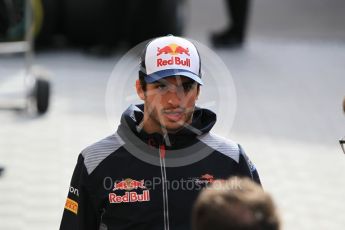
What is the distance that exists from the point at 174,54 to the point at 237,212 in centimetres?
141

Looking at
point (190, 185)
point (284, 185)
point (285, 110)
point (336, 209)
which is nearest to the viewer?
point (190, 185)

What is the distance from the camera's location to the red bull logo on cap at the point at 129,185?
11.7 ft

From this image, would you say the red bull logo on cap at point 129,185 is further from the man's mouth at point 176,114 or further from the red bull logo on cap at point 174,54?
the red bull logo on cap at point 174,54

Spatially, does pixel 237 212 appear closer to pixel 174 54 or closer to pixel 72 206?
pixel 174 54

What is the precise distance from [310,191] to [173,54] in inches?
154

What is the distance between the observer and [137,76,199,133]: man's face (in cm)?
354

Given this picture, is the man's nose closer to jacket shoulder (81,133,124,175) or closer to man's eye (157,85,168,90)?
man's eye (157,85,168,90)

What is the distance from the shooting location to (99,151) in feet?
11.9

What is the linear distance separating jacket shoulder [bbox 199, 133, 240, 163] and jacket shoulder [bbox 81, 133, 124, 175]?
32cm

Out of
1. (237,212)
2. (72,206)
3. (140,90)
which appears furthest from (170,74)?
(237,212)

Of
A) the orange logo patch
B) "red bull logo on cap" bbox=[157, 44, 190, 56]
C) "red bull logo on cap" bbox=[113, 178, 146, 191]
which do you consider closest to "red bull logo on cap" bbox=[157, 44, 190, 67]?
"red bull logo on cap" bbox=[157, 44, 190, 56]

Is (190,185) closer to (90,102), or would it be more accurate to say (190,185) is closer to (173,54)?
(173,54)

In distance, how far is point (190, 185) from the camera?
11.7 ft

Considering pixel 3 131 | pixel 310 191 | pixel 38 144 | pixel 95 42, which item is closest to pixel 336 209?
pixel 310 191
